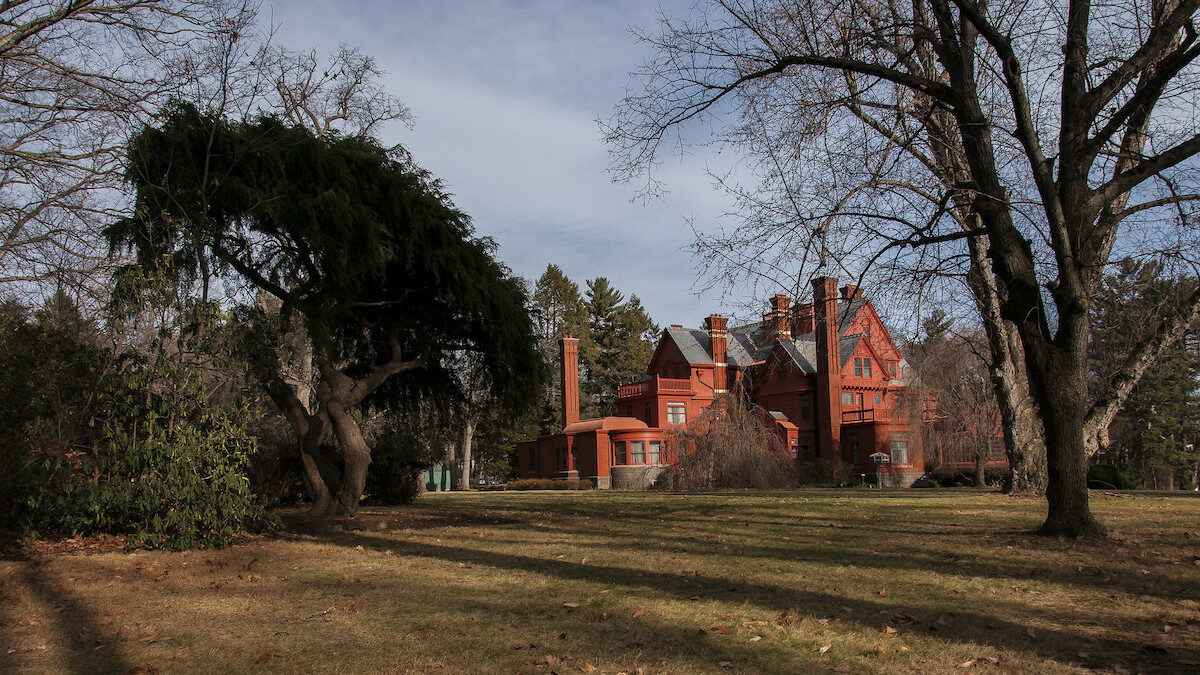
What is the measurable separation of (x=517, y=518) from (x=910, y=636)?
35.3 feet

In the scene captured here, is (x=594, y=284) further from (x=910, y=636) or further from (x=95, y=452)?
(x=910, y=636)

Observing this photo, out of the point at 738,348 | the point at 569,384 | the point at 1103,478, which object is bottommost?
the point at 1103,478

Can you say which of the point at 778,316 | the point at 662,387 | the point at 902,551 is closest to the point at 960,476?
the point at 662,387

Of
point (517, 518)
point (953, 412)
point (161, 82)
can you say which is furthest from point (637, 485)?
point (161, 82)

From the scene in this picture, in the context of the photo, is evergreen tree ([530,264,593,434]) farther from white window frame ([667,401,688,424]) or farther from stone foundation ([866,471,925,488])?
stone foundation ([866,471,925,488])

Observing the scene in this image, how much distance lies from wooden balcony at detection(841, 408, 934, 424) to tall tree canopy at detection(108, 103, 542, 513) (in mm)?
26470

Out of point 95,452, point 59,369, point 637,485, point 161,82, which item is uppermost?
point 161,82

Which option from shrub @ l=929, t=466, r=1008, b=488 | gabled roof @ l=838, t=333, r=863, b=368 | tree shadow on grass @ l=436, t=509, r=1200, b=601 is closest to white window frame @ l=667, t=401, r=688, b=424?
gabled roof @ l=838, t=333, r=863, b=368

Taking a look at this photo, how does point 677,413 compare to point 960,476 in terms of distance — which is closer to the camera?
point 960,476

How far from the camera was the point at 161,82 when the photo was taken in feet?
28.7

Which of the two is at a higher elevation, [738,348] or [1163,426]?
[738,348]

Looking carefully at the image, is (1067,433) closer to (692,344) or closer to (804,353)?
(804,353)

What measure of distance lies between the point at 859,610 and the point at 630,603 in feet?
5.84

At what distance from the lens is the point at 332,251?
13445 millimetres
